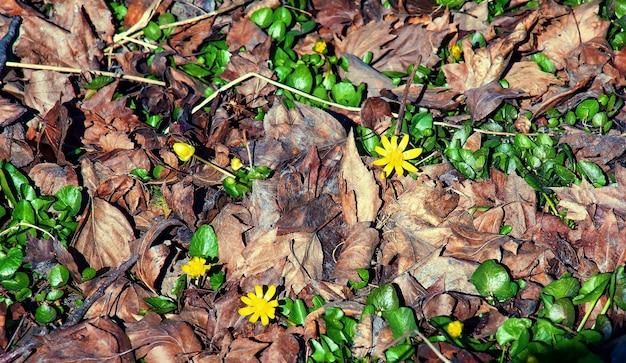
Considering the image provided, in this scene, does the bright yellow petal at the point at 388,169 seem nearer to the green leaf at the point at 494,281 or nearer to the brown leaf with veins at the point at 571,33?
the green leaf at the point at 494,281

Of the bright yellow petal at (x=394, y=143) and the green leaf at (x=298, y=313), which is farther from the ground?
the bright yellow petal at (x=394, y=143)

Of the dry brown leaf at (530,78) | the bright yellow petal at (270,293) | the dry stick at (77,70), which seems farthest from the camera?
the dry stick at (77,70)

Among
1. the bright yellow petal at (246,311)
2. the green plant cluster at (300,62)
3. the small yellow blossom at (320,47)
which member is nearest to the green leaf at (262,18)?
the green plant cluster at (300,62)

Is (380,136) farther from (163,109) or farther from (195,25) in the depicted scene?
(195,25)

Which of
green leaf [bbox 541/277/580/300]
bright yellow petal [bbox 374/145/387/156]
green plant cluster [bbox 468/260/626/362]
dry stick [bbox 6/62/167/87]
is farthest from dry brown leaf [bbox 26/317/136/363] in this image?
green leaf [bbox 541/277/580/300]

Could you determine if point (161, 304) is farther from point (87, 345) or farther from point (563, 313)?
point (563, 313)

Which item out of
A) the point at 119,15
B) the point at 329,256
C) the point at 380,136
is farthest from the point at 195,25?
the point at 329,256
